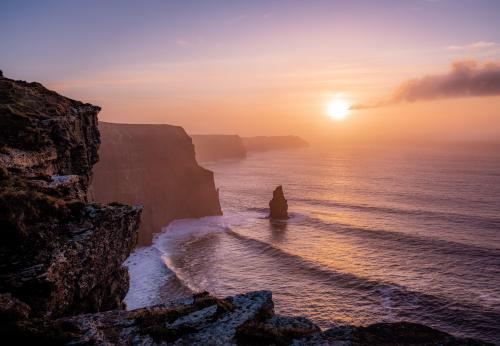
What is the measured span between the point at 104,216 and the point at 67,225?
1.75m

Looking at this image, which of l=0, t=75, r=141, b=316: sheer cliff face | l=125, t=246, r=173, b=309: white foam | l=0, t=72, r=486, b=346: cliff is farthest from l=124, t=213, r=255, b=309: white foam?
l=0, t=72, r=486, b=346: cliff

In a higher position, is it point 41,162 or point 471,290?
point 41,162

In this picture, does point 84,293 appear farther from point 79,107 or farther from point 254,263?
point 254,263

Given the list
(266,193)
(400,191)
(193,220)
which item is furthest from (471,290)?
(266,193)

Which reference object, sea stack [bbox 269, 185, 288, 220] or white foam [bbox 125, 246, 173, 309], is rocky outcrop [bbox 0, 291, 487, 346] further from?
sea stack [bbox 269, 185, 288, 220]

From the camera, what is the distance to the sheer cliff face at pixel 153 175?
76250mm

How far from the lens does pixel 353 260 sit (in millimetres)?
57438

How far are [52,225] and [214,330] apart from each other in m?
8.60

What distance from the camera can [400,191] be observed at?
117m

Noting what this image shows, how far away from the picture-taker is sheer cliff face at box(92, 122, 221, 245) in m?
76.2

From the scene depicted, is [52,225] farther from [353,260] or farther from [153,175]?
[153,175]

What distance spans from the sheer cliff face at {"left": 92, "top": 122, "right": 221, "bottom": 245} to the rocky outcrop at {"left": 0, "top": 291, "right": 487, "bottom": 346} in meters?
56.5

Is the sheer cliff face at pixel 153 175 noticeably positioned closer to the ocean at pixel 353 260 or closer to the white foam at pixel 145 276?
the ocean at pixel 353 260

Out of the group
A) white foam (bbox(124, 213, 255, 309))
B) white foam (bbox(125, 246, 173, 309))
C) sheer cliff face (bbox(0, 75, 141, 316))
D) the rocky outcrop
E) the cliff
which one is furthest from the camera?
white foam (bbox(124, 213, 255, 309))
